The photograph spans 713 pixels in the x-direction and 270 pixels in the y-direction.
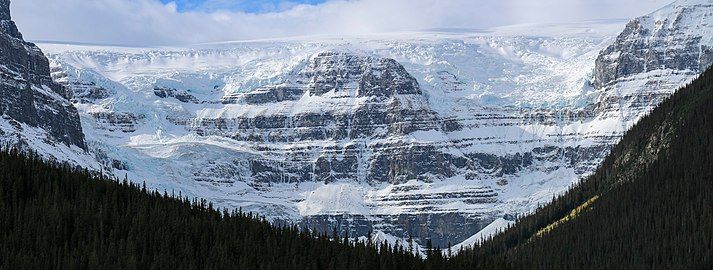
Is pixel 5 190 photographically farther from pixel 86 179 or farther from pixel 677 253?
pixel 677 253

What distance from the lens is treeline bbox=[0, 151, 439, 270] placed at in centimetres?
10900

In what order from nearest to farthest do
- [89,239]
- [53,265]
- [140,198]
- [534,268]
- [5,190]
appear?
[53,265], [89,239], [5,190], [140,198], [534,268]

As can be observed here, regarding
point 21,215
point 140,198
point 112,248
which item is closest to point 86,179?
point 140,198

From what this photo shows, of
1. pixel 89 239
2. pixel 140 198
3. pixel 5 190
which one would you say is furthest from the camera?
pixel 140 198

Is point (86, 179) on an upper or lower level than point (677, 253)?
upper

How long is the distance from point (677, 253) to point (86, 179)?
282ft

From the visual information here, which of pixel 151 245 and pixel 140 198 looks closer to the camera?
pixel 151 245

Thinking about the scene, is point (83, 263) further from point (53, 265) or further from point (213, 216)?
point (213, 216)

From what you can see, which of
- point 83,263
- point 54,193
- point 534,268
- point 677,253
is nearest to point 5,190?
point 54,193

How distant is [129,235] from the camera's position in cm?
11531

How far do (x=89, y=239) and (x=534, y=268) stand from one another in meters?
81.5

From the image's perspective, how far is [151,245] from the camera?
116 metres

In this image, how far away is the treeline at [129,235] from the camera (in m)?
109

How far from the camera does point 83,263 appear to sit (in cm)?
10675
